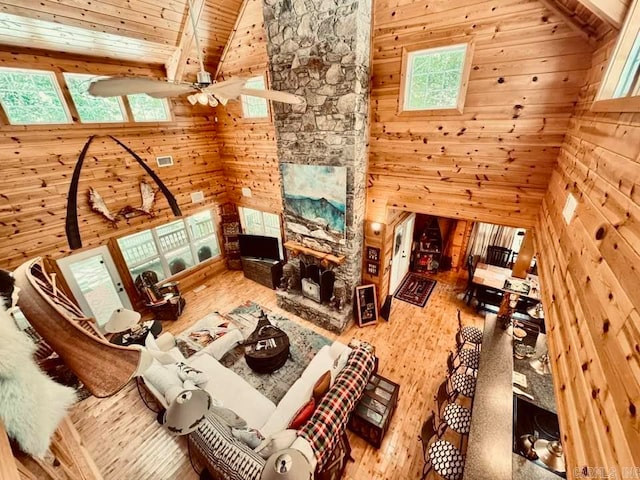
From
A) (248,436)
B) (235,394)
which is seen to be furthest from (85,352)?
(235,394)

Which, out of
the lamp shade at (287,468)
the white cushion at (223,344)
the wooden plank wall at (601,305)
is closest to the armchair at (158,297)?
the white cushion at (223,344)

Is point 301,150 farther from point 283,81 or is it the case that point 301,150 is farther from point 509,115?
point 509,115

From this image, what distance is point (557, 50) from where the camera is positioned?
2.96m

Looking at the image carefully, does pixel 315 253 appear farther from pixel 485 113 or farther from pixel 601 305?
pixel 601 305

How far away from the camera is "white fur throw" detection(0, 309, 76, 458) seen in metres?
0.64

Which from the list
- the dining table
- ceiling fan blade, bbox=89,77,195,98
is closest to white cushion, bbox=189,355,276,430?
ceiling fan blade, bbox=89,77,195,98

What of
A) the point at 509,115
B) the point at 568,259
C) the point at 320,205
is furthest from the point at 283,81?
the point at 568,259

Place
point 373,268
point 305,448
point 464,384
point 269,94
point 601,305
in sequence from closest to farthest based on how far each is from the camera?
point 601,305 → point 305,448 → point 269,94 → point 464,384 → point 373,268

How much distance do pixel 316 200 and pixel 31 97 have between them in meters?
4.89

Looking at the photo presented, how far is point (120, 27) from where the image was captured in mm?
4289

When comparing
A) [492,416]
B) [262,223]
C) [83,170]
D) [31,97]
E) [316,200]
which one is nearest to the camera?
[492,416]

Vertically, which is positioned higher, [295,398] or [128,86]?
[128,86]

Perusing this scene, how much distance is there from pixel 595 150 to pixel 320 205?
375 cm

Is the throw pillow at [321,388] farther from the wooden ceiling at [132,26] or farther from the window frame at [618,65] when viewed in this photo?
the wooden ceiling at [132,26]
